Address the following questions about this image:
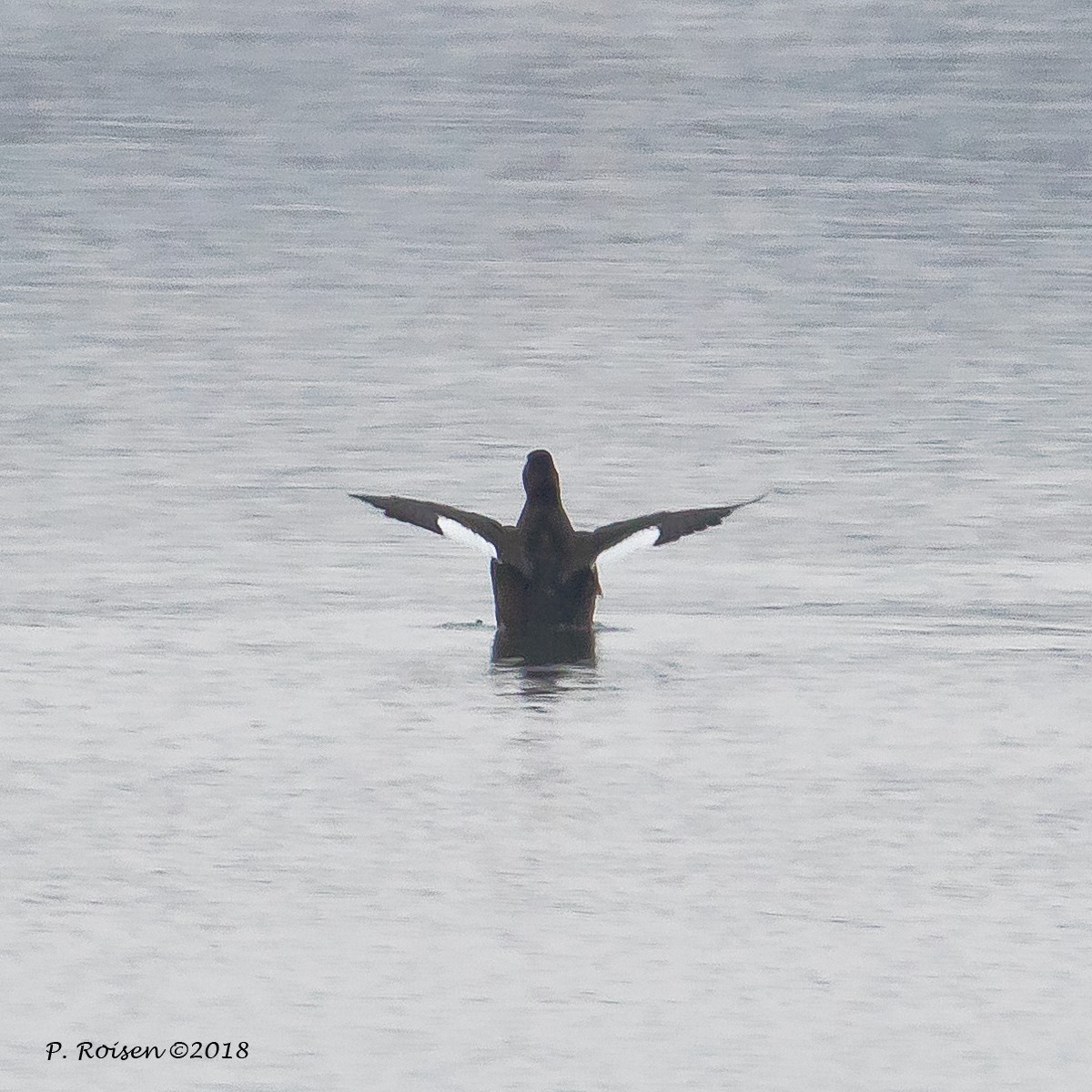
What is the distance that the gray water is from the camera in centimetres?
851

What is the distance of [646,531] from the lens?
538 inches

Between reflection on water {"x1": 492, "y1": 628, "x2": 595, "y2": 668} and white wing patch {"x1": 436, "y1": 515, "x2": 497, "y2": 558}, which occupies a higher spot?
white wing patch {"x1": 436, "y1": 515, "x2": 497, "y2": 558}

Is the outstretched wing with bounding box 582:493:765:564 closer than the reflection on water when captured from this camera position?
No

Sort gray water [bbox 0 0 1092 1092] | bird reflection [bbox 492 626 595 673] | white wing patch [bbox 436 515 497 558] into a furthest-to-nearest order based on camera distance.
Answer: white wing patch [bbox 436 515 497 558] < bird reflection [bbox 492 626 595 673] < gray water [bbox 0 0 1092 1092]

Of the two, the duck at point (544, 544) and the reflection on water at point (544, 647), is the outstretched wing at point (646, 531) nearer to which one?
the duck at point (544, 544)

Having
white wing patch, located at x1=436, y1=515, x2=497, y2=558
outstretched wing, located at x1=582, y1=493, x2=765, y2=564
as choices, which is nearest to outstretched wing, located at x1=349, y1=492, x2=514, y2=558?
white wing patch, located at x1=436, y1=515, x2=497, y2=558

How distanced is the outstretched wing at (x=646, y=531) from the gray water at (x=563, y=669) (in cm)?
36

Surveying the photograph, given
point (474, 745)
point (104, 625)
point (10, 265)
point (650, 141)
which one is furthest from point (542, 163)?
point (474, 745)

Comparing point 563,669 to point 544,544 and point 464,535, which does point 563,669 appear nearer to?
point 544,544

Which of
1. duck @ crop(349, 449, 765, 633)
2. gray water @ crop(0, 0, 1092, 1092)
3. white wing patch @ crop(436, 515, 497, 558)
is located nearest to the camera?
gray water @ crop(0, 0, 1092, 1092)

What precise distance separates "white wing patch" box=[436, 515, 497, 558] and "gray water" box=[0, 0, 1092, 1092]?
398 millimetres

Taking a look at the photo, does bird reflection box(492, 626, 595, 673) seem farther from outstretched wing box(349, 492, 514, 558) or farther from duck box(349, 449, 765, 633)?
outstretched wing box(349, 492, 514, 558)

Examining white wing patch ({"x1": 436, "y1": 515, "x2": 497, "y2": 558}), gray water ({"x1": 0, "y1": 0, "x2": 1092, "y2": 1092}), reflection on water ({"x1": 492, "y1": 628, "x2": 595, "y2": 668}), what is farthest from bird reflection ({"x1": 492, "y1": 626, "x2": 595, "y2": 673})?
white wing patch ({"x1": 436, "y1": 515, "x2": 497, "y2": 558})

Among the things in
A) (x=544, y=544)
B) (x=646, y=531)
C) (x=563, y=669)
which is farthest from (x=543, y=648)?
(x=646, y=531)
